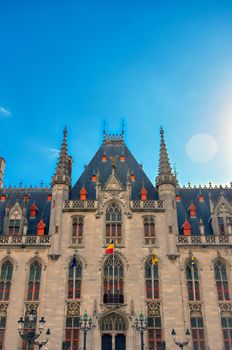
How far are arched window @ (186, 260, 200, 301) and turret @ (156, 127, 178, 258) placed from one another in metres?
1.90

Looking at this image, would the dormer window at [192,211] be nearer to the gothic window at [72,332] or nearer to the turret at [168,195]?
the turret at [168,195]

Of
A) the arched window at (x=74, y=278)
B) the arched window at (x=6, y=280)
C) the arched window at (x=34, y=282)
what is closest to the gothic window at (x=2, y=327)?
the arched window at (x=6, y=280)

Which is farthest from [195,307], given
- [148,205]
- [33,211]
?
[33,211]

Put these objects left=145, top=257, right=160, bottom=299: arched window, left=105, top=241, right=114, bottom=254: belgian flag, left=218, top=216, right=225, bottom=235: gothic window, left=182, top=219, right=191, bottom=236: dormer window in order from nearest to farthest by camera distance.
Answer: left=145, top=257, right=160, bottom=299: arched window → left=105, top=241, right=114, bottom=254: belgian flag → left=182, top=219, right=191, bottom=236: dormer window → left=218, top=216, right=225, bottom=235: gothic window

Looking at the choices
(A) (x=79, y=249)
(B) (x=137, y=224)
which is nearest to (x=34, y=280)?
(A) (x=79, y=249)

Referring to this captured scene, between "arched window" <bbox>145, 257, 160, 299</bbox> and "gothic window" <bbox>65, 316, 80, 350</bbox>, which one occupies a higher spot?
"arched window" <bbox>145, 257, 160, 299</bbox>

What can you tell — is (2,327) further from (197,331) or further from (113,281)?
(197,331)

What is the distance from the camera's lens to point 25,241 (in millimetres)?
34188

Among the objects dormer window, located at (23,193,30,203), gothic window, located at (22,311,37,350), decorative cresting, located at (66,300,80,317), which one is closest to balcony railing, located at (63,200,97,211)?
dormer window, located at (23,193,30,203)

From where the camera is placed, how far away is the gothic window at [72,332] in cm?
3055

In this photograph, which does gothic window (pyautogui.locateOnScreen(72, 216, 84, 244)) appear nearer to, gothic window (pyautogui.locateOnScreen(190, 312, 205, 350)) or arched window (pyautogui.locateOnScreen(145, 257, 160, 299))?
arched window (pyautogui.locateOnScreen(145, 257, 160, 299))

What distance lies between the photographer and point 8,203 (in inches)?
1485

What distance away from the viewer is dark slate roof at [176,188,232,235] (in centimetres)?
3706

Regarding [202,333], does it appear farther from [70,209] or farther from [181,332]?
[70,209]
